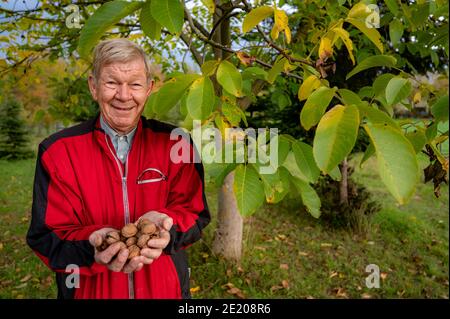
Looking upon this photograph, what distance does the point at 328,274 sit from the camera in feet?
13.1

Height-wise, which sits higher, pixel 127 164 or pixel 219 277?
pixel 127 164

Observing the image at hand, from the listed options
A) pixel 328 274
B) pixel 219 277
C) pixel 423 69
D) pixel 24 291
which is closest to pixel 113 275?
pixel 219 277

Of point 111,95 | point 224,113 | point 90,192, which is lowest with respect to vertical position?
point 90,192

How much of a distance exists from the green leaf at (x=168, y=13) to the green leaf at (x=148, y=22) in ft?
0.23

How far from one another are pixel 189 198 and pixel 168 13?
94 centimetres

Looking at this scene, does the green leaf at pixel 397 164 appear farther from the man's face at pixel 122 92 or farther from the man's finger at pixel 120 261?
the man's face at pixel 122 92

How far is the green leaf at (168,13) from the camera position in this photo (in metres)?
0.86

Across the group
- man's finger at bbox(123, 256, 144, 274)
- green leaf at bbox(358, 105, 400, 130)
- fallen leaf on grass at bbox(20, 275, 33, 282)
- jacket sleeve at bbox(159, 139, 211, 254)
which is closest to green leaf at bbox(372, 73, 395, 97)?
green leaf at bbox(358, 105, 400, 130)

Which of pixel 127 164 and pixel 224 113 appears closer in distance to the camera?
pixel 224 113

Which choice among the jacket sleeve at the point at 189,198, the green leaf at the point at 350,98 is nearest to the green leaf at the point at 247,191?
the green leaf at the point at 350,98

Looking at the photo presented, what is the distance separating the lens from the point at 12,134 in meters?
12.2

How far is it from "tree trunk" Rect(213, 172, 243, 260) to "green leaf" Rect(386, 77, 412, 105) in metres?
2.84

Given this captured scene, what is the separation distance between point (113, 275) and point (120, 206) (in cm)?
30
